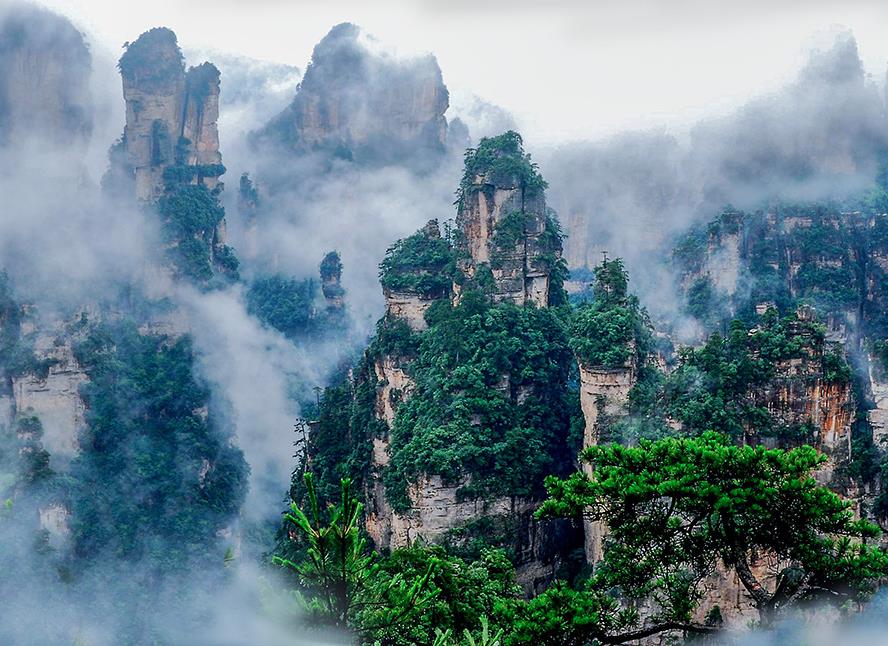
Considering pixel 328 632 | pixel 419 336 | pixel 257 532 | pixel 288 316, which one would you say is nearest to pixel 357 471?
pixel 419 336

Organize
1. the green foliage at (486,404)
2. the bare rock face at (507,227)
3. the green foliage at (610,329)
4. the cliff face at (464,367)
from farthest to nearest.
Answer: the bare rock face at (507,227) → the green foliage at (486,404) → the cliff face at (464,367) → the green foliage at (610,329)

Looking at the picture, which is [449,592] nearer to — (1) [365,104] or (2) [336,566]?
(2) [336,566]

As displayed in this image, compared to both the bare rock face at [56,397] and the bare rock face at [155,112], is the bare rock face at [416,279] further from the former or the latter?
the bare rock face at [155,112]

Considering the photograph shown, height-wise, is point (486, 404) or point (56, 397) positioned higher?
point (486, 404)

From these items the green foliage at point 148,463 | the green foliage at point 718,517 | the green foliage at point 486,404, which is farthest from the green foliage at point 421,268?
the green foliage at point 718,517

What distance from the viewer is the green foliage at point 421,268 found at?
3716 centimetres

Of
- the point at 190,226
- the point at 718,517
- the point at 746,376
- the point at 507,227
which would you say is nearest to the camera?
the point at 718,517

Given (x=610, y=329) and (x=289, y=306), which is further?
(x=289, y=306)

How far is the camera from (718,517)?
16.5 meters

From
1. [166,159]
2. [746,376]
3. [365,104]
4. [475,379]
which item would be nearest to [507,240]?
[475,379]

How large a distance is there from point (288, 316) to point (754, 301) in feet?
81.4

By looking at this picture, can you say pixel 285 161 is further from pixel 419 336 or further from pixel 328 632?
pixel 328 632

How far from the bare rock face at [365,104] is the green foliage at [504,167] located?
108 ft

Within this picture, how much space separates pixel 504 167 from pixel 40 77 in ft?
83.0
